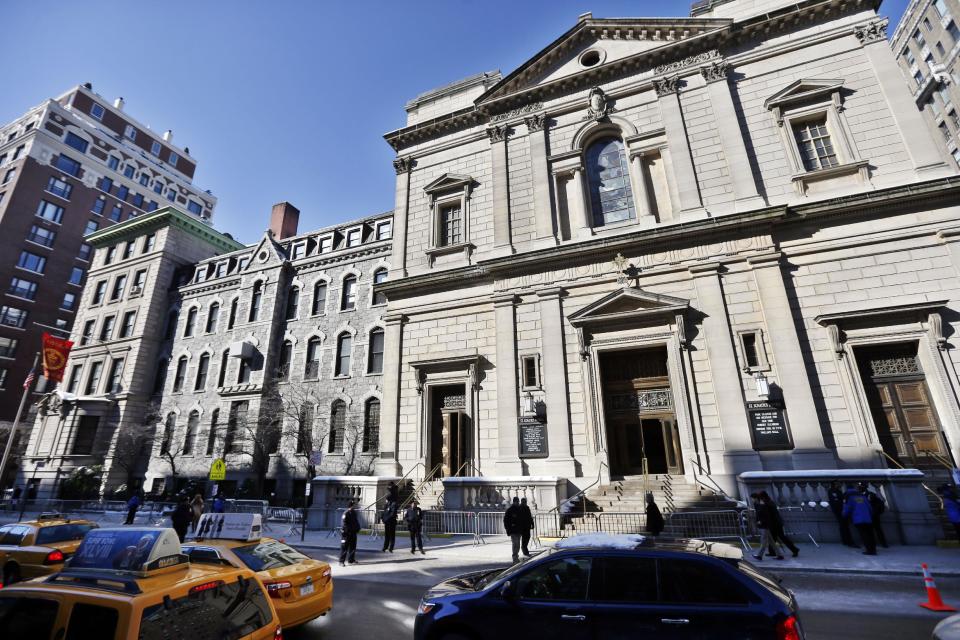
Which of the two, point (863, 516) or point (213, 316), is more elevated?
point (213, 316)

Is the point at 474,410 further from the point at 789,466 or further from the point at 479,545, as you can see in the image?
the point at 789,466

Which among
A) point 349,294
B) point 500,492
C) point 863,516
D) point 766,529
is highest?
point 349,294

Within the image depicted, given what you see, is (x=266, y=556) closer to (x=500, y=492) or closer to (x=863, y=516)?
(x=500, y=492)

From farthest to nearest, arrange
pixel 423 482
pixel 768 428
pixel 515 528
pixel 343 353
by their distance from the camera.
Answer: pixel 343 353 < pixel 423 482 < pixel 768 428 < pixel 515 528

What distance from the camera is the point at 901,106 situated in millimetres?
16828

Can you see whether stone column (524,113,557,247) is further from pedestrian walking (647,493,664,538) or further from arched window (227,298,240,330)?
arched window (227,298,240,330)

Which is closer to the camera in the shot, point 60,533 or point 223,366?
point 60,533

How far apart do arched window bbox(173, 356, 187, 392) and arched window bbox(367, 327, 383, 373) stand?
677 inches

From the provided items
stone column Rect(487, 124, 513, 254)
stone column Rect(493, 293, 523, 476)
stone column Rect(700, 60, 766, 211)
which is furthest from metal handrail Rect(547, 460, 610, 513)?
stone column Rect(700, 60, 766, 211)

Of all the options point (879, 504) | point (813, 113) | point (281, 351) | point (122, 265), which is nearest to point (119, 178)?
point (122, 265)

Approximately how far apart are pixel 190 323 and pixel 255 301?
7.32 m

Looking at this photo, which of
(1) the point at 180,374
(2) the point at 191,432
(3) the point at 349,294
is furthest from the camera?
(1) the point at 180,374

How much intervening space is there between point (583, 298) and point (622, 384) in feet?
12.5

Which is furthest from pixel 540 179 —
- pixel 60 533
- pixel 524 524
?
pixel 60 533
